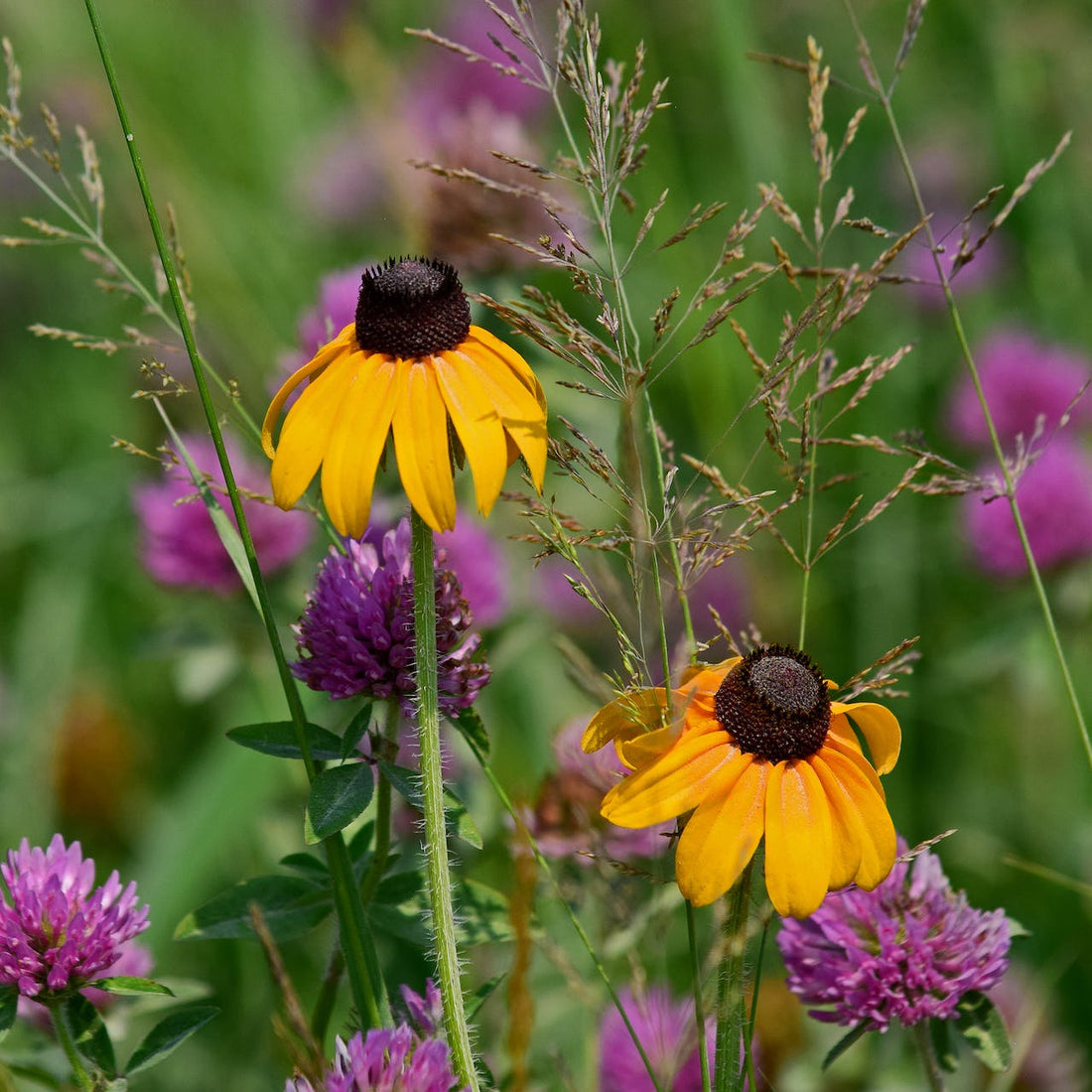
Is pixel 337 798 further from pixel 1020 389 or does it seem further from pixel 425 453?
pixel 1020 389

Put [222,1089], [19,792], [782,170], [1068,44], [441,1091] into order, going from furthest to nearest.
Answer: [1068,44] → [782,170] → [19,792] → [222,1089] → [441,1091]

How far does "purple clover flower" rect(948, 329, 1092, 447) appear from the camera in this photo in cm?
327

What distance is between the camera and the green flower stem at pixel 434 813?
1.10 metres

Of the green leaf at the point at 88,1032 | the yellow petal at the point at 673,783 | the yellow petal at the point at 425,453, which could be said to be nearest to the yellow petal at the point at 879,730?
the yellow petal at the point at 673,783

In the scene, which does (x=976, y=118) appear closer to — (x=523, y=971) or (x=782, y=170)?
(x=782, y=170)

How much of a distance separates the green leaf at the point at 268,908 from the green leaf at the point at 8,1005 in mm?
164

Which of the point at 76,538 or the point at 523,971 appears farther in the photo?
the point at 76,538

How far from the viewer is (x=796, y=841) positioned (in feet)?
3.40

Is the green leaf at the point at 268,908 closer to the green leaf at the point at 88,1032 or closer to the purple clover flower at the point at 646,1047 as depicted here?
the green leaf at the point at 88,1032

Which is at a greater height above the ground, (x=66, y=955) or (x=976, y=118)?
(x=976, y=118)

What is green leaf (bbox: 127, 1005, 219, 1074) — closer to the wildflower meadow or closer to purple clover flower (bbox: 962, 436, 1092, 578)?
the wildflower meadow

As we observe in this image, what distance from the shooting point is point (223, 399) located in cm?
295

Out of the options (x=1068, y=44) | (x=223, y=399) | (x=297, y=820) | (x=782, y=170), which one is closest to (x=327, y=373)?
(x=297, y=820)

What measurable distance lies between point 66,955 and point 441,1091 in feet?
1.15
